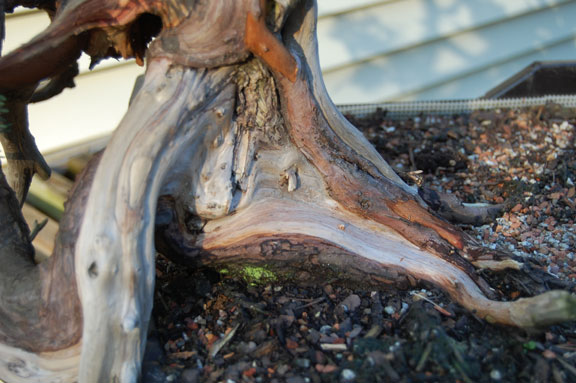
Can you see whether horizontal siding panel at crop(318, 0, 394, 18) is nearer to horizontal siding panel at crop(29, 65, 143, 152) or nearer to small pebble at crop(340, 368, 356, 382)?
horizontal siding panel at crop(29, 65, 143, 152)

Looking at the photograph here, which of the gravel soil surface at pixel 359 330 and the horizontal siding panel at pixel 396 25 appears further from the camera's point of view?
the horizontal siding panel at pixel 396 25

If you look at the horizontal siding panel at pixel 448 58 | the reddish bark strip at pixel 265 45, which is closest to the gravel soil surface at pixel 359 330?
the reddish bark strip at pixel 265 45

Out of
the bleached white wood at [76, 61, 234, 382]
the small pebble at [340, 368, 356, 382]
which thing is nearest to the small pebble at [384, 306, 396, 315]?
the small pebble at [340, 368, 356, 382]

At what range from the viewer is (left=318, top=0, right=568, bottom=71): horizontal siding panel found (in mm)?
3729

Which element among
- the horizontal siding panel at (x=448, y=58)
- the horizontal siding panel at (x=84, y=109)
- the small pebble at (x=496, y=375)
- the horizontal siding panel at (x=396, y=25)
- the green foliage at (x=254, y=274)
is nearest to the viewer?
the small pebble at (x=496, y=375)

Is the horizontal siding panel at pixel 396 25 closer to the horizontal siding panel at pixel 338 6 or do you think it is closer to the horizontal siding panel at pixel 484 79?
the horizontal siding panel at pixel 338 6

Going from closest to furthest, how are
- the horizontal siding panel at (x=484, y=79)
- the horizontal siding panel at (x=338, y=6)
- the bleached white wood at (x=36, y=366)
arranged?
the bleached white wood at (x=36, y=366) < the horizontal siding panel at (x=338, y=6) < the horizontal siding panel at (x=484, y=79)

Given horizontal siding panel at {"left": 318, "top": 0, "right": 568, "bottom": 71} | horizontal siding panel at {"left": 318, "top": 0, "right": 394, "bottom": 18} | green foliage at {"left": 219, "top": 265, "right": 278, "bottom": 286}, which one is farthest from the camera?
horizontal siding panel at {"left": 318, "top": 0, "right": 568, "bottom": 71}

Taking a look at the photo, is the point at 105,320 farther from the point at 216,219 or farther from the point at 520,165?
the point at 520,165

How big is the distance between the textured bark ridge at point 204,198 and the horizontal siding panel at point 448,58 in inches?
87.8

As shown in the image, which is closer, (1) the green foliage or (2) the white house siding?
(1) the green foliage

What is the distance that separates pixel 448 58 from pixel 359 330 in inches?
130

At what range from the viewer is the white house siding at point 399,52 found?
3.25 metres

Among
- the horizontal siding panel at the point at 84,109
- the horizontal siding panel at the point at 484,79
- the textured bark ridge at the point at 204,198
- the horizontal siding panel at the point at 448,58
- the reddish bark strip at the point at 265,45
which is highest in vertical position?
the reddish bark strip at the point at 265,45
